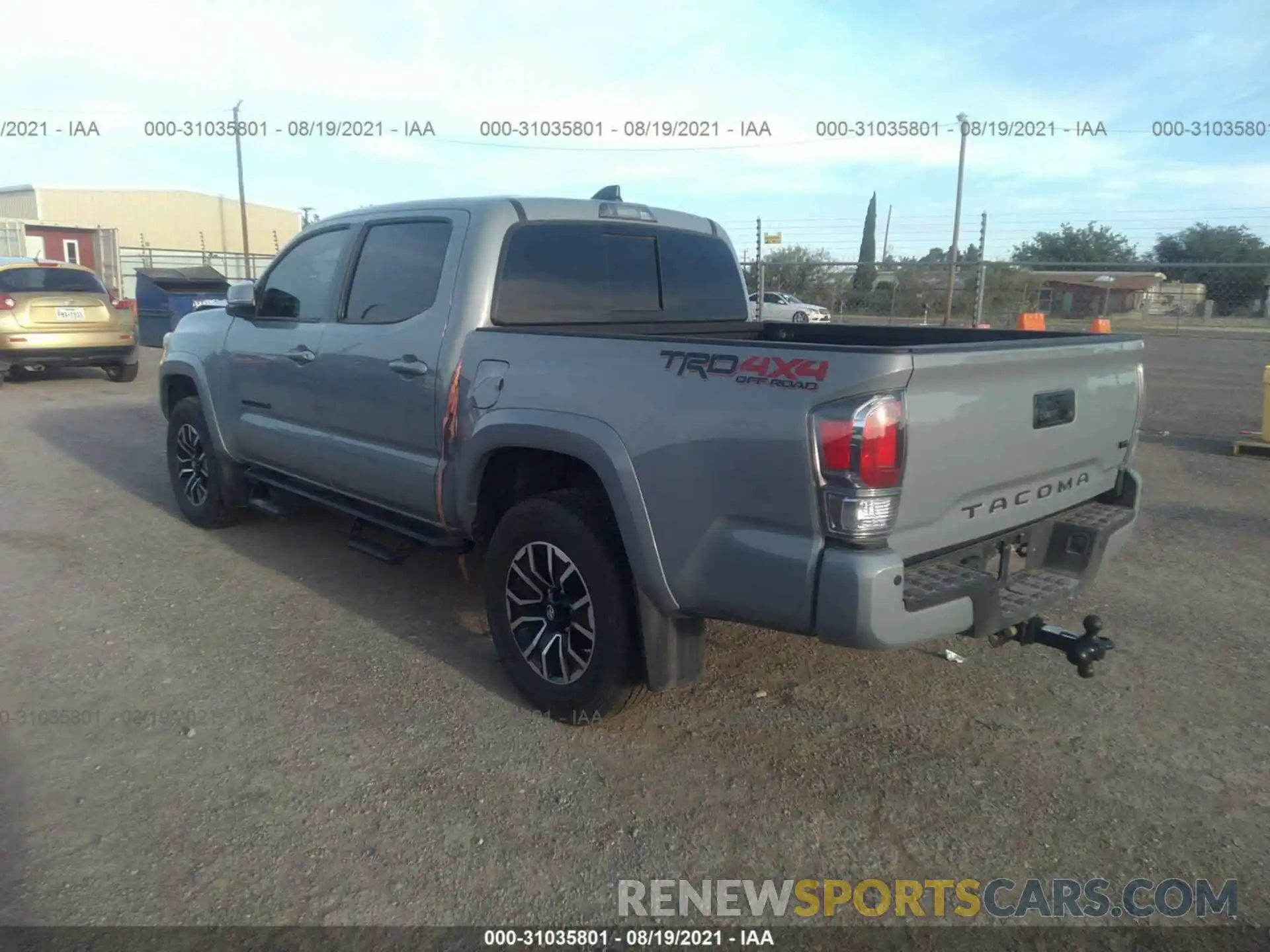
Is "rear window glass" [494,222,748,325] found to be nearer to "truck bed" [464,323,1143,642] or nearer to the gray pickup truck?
the gray pickup truck

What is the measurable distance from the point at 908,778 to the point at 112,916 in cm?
251

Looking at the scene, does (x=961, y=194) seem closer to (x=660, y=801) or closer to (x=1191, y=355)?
(x=1191, y=355)

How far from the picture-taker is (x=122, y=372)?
14.1 metres

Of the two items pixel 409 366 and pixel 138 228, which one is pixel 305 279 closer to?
pixel 409 366

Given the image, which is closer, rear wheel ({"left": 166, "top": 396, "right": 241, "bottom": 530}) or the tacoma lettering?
the tacoma lettering

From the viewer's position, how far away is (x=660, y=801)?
3.23 metres

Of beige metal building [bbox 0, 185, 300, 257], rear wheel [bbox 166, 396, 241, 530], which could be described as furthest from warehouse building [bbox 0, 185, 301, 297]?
rear wheel [bbox 166, 396, 241, 530]

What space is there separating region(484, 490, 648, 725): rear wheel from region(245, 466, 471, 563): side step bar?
503 millimetres

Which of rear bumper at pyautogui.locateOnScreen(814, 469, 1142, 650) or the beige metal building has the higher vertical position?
the beige metal building

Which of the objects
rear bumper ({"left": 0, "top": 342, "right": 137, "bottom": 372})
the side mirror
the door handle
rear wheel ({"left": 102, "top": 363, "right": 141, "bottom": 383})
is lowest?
rear wheel ({"left": 102, "top": 363, "right": 141, "bottom": 383})

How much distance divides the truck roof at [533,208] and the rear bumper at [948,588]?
226cm

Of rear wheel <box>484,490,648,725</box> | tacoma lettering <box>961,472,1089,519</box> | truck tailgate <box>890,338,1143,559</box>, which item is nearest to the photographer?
truck tailgate <box>890,338,1143,559</box>

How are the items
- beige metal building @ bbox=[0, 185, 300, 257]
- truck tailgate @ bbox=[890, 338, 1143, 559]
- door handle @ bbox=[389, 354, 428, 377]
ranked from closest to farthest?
1. truck tailgate @ bbox=[890, 338, 1143, 559]
2. door handle @ bbox=[389, 354, 428, 377]
3. beige metal building @ bbox=[0, 185, 300, 257]

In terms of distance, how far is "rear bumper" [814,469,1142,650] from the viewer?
2.75 meters
